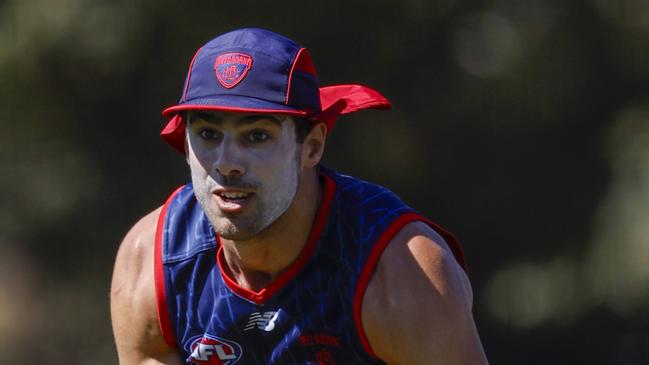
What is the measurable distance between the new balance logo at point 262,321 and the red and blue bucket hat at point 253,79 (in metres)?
0.51

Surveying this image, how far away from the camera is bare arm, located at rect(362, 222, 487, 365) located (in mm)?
3133

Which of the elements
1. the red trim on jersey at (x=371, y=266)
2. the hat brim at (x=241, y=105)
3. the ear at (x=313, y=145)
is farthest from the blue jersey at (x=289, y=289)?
the hat brim at (x=241, y=105)

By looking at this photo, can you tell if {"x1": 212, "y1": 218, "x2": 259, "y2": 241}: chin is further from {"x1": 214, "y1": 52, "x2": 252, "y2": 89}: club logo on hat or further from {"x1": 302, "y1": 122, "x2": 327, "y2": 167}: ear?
{"x1": 214, "y1": 52, "x2": 252, "y2": 89}: club logo on hat

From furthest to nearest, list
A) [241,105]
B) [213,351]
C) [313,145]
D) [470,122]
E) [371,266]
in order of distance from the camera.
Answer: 1. [470,122]
2. [213,351]
3. [313,145]
4. [371,266]
5. [241,105]

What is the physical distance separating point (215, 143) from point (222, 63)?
0.63 ft

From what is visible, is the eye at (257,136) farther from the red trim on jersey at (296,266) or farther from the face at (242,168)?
the red trim on jersey at (296,266)

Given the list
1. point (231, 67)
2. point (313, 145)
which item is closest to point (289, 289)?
point (313, 145)

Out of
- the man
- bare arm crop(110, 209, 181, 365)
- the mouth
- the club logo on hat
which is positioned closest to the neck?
the man

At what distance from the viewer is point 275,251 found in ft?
11.0

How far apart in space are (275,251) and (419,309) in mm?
423

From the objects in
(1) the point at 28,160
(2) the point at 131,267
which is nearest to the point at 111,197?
(1) the point at 28,160

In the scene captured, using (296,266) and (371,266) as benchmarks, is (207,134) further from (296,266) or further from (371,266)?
(371,266)

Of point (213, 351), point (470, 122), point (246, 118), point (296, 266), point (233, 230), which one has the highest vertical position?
point (246, 118)

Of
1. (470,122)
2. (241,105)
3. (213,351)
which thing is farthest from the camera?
(470,122)
